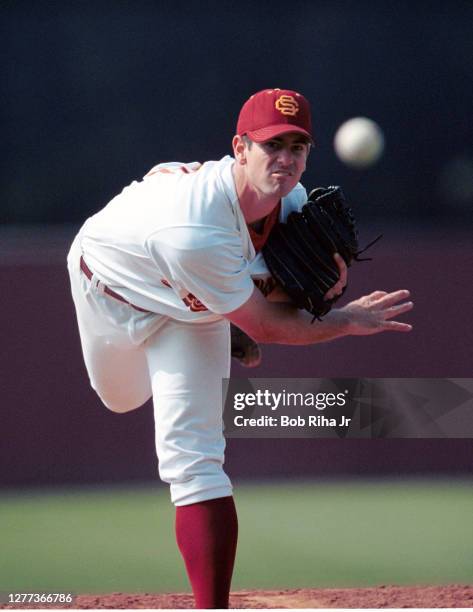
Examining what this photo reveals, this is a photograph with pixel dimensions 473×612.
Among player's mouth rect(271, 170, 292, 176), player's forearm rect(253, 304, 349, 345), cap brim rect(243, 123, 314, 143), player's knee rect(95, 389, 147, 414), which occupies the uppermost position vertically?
cap brim rect(243, 123, 314, 143)

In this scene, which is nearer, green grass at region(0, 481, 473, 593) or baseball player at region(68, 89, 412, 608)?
baseball player at region(68, 89, 412, 608)

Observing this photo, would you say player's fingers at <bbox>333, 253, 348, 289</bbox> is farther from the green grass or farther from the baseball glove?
the green grass

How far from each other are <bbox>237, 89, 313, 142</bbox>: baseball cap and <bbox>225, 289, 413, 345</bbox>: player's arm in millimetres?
305

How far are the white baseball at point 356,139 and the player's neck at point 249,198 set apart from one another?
2203mm

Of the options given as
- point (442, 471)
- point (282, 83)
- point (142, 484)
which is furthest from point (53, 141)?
point (442, 471)

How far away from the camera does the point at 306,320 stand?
250 centimetres

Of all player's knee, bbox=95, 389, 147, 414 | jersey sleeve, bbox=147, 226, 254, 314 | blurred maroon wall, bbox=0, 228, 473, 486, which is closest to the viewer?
jersey sleeve, bbox=147, 226, 254, 314

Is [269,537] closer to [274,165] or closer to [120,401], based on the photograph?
[120,401]

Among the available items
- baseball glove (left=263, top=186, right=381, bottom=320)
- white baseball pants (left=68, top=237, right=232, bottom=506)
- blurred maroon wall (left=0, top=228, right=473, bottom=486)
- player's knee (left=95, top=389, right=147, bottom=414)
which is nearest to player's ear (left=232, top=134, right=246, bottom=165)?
baseball glove (left=263, top=186, right=381, bottom=320)

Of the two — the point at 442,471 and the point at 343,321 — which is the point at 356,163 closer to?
the point at 442,471

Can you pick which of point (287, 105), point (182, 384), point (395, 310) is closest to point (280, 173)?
point (287, 105)

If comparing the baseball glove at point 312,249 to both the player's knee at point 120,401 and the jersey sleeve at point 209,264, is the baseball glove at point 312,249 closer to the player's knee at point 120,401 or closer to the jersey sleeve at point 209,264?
the jersey sleeve at point 209,264

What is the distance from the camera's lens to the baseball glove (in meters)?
2.58

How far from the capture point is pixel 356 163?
186 inches
